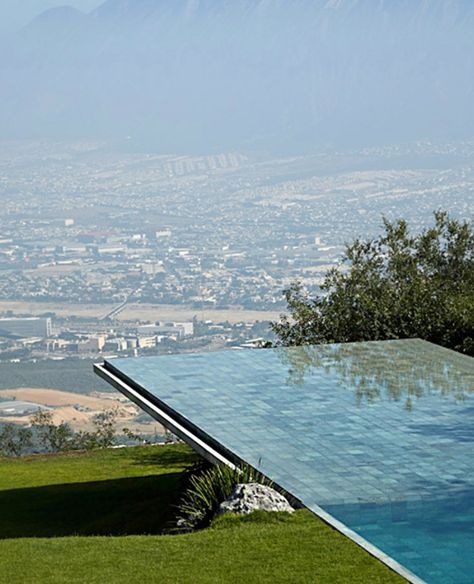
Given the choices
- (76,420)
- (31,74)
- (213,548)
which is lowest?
(76,420)

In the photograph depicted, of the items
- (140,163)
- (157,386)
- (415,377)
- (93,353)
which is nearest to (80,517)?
(157,386)

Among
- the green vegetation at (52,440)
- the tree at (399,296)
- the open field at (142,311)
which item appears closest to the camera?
the tree at (399,296)

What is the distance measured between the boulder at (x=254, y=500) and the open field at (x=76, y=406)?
2964cm

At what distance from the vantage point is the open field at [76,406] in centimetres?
4203

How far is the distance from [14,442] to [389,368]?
12.8 metres

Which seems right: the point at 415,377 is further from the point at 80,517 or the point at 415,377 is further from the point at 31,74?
the point at 31,74

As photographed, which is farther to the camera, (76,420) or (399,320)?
(76,420)

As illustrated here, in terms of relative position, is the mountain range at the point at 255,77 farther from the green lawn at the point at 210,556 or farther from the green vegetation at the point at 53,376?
the green lawn at the point at 210,556

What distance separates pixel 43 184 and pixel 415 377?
11640cm

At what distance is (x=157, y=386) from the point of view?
13.1 meters

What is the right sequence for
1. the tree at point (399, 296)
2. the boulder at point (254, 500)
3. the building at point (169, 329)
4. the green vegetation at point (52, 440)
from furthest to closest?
the building at point (169, 329), the green vegetation at point (52, 440), the tree at point (399, 296), the boulder at point (254, 500)

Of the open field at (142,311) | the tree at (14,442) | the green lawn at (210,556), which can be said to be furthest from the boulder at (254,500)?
the open field at (142,311)

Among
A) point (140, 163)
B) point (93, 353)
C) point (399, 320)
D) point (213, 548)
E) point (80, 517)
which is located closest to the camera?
point (213, 548)

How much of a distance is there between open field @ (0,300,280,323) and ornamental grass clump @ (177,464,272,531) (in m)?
57.4
